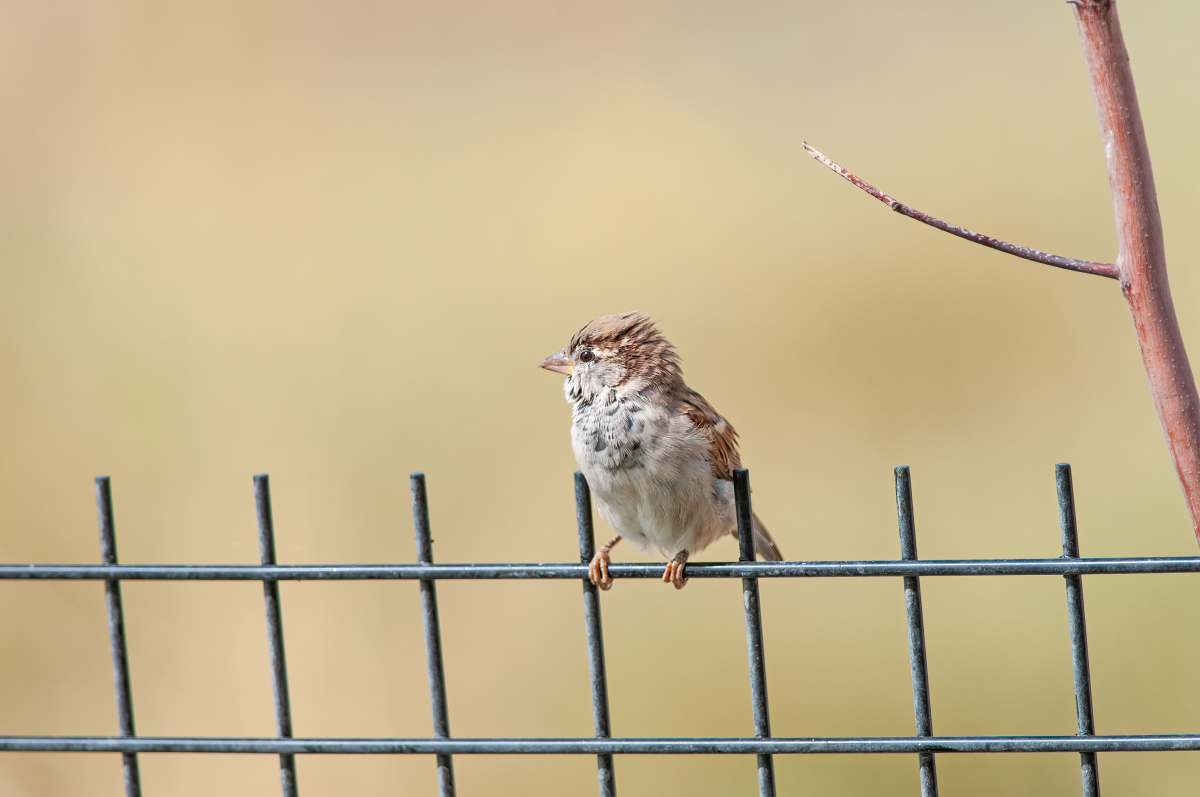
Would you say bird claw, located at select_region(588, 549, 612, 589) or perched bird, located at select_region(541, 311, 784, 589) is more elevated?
perched bird, located at select_region(541, 311, 784, 589)

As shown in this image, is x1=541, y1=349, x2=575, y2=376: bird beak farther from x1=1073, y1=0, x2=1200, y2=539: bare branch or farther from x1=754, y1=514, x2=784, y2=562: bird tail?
x1=1073, y1=0, x2=1200, y2=539: bare branch

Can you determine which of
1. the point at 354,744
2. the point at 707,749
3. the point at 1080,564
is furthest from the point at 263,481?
the point at 1080,564

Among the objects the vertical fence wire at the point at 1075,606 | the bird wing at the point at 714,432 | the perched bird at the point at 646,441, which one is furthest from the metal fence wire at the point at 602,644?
the bird wing at the point at 714,432

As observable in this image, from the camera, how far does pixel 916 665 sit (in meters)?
1.12

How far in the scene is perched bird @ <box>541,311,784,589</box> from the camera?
175 centimetres

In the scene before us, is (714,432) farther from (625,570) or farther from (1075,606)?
(1075,606)

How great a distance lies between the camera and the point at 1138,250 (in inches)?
38.4

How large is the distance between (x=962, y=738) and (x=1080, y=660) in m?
0.15

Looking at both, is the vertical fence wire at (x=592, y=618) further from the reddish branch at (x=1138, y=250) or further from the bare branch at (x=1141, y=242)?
the bare branch at (x=1141, y=242)

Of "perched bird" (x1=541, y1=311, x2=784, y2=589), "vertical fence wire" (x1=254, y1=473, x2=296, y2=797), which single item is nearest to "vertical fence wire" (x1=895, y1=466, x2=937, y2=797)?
"perched bird" (x1=541, y1=311, x2=784, y2=589)

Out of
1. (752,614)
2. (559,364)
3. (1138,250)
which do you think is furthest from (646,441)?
(1138,250)

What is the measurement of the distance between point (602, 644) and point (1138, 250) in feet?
2.28

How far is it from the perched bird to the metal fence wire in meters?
0.49

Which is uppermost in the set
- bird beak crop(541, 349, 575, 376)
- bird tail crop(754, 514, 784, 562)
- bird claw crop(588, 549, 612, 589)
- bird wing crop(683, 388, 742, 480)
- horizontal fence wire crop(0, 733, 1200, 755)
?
bird beak crop(541, 349, 575, 376)
